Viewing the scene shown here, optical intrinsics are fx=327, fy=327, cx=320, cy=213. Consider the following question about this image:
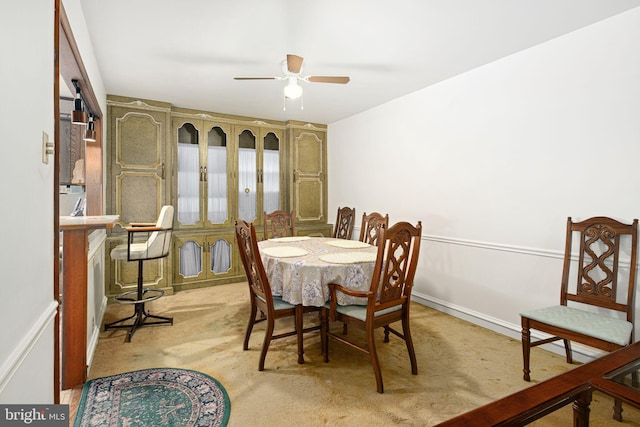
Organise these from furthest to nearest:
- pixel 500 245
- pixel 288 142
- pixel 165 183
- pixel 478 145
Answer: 1. pixel 288 142
2. pixel 165 183
3. pixel 478 145
4. pixel 500 245

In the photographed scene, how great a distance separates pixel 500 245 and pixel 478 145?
3.29ft

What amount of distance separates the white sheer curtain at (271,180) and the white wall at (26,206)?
155 inches

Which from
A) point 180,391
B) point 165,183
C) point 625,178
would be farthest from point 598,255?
point 165,183

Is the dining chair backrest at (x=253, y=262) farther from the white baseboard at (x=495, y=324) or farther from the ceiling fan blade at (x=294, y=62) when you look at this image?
the white baseboard at (x=495, y=324)

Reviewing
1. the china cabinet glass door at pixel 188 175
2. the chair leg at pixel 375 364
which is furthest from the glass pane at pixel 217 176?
the chair leg at pixel 375 364

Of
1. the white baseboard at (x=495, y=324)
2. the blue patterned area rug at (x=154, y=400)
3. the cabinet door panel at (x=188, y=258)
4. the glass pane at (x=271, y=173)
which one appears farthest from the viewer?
the glass pane at (x=271, y=173)

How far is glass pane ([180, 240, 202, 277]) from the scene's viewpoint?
4.52 metres

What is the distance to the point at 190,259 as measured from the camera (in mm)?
4578

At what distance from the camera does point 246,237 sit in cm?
239

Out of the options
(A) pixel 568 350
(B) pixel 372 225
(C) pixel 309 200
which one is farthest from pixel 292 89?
(A) pixel 568 350

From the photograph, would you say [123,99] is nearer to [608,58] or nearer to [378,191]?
[378,191]

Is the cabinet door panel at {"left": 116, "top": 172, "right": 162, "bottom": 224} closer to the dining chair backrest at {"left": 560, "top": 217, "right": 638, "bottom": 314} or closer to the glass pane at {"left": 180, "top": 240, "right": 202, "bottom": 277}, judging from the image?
the glass pane at {"left": 180, "top": 240, "right": 202, "bottom": 277}

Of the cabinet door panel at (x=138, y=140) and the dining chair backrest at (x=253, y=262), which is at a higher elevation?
the cabinet door panel at (x=138, y=140)

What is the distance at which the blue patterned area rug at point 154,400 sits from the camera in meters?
1.83
